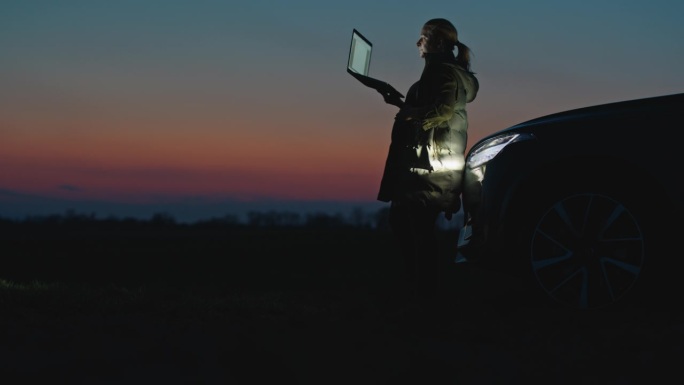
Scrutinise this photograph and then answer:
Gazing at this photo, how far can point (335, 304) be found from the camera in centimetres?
582

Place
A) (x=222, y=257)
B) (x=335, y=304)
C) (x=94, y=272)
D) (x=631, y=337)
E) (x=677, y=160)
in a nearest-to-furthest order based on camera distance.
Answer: (x=631, y=337)
(x=677, y=160)
(x=335, y=304)
(x=94, y=272)
(x=222, y=257)

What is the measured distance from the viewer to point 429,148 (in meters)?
5.87

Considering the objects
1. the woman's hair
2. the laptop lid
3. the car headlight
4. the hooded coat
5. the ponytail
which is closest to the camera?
the car headlight

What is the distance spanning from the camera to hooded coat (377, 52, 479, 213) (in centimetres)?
586

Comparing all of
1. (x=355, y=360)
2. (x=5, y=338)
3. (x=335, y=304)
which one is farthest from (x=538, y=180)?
(x=5, y=338)

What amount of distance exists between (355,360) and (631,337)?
1.60m

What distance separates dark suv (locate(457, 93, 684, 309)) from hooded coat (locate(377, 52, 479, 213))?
1.31 ft

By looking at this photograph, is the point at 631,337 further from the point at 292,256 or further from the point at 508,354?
the point at 292,256

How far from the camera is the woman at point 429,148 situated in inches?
231

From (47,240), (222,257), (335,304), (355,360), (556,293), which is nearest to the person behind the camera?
(355,360)

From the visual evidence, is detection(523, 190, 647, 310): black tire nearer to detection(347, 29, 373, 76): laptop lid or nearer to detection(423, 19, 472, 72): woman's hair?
detection(423, 19, 472, 72): woman's hair

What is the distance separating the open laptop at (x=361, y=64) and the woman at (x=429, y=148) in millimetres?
273

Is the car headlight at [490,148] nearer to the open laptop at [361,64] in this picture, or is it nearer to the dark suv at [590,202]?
the dark suv at [590,202]

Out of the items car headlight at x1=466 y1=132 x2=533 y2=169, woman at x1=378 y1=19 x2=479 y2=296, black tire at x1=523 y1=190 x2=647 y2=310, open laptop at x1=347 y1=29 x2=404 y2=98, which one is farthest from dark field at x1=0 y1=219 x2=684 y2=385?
open laptop at x1=347 y1=29 x2=404 y2=98
